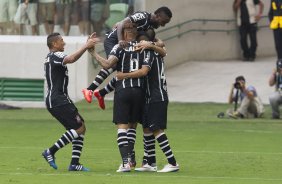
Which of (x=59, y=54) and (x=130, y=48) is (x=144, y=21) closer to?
(x=130, y=48)

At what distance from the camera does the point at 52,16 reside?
3172 cm

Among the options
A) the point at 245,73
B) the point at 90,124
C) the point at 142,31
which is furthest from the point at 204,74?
the point at 142,31

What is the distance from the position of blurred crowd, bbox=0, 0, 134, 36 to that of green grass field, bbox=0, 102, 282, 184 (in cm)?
232

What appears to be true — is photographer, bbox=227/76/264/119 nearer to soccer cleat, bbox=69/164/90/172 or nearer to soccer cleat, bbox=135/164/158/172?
soccer cleat, bbox=135/164/158/172

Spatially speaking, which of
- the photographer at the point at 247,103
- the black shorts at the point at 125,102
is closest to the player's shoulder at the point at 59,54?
the black shorts at the point at 125,102

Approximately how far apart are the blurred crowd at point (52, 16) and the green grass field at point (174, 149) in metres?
2.32

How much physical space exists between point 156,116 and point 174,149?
4011 mm

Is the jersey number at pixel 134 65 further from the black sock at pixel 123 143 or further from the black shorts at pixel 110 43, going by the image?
the black shorts at pixel 110 43

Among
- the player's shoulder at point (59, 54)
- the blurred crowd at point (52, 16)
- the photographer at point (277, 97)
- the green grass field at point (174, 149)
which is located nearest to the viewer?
the green grass field at point (174, 149)

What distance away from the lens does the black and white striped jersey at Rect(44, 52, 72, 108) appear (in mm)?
17328

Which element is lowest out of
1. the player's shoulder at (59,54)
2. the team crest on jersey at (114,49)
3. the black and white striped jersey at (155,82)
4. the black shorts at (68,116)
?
the black shorts at (68,116)

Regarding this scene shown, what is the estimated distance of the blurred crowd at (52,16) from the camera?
31344 mm

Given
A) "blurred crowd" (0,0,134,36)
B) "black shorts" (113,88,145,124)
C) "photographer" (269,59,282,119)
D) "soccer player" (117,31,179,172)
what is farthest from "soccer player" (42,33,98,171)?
"blurred crowd" (0,0,134,36)

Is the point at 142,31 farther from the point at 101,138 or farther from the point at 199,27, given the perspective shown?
the point at 199,27
